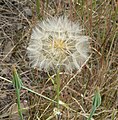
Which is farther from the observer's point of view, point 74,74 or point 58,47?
point 74,74

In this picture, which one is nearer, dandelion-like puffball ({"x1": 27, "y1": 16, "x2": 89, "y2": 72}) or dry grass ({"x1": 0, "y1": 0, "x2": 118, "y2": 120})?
dandelion-like puffball ({"x1": 27, "y1": 16, "x2": 89, "y2": 72})

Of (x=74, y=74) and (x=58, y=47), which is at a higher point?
(x=58, y=47)

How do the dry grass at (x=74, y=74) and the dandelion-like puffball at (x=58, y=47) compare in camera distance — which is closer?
the dandelion-like puffball at (x=58, y=47)

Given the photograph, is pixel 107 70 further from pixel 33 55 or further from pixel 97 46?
pixel 33 55
